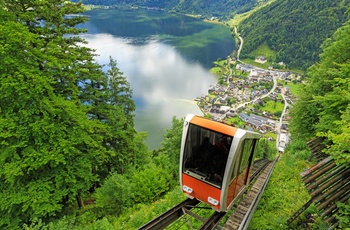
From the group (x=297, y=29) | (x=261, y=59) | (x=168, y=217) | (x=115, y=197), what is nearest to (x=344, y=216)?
(x=168, y=217)

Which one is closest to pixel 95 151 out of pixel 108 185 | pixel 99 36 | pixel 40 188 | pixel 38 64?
pixel 108 185

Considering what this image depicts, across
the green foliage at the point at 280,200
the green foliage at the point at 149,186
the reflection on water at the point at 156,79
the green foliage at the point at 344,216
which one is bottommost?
the reflection on water at the point at 156,79

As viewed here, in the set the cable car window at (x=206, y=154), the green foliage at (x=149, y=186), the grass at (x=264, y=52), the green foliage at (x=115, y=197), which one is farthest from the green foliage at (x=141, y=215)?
the grass at (x=264, y=52)

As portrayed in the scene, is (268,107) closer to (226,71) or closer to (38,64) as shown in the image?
(226,71)

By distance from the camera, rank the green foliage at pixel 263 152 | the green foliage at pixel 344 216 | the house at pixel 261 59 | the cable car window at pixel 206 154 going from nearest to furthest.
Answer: the green foliage at pixel 344 216 < the cable car window at pixel 206 154 < the green foliage at pixel 263 152 < the house at pixel 261 59

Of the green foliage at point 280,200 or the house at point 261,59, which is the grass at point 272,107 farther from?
the green foliage at point 280,200

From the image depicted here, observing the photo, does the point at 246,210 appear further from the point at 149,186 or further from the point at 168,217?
the point at 149,186
